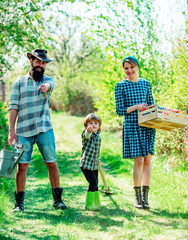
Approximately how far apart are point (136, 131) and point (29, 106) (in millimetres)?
1437


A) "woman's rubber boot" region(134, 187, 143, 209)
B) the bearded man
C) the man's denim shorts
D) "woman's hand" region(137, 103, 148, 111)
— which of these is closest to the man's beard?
the bearded man

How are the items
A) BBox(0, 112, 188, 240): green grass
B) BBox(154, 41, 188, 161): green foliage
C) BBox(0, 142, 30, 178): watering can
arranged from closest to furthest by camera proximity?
BBox(0, 112, 188, 240): green grass → BBox(0, 142, 30, 178): watering can → BBox(154, 41, 188, 161): green foliage

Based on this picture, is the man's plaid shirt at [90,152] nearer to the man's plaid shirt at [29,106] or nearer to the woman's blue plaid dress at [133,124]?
the woman's blue plaid dress at [133,124]

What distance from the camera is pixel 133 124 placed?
4219 millimetres

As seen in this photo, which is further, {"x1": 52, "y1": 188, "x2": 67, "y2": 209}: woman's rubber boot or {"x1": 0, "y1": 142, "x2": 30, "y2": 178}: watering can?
{"x1": 52, "y1": 188, "x2": 67, "y2": 209}: woman's rubber boot

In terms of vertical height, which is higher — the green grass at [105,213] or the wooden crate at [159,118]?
the wooden crate at [159,118]

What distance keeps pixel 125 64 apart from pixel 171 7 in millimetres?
3354

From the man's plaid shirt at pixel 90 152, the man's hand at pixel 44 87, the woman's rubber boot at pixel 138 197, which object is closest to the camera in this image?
the man's hand at pixel 44 87

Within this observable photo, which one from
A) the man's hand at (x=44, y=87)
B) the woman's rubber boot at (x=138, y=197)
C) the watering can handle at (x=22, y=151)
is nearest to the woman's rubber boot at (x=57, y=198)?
the watering can handle at (x=22, y=151)

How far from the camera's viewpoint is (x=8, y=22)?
730 centimetres

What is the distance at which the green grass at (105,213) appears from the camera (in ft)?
A: 10.7

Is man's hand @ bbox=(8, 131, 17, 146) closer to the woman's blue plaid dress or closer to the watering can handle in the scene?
the watering can handle

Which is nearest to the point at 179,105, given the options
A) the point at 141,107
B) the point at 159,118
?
the point at 141,107

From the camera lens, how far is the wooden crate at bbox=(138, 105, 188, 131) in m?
3.67
